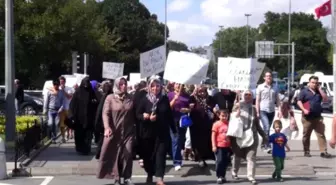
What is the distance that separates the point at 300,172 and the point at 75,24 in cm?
3332

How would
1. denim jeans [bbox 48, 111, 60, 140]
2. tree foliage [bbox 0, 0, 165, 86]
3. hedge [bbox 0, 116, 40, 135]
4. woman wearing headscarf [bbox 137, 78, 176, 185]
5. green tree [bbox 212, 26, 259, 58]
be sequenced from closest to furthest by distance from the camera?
woman wearing headscarf [bbox 137, 78, 176, 185] < hedge [bbox 0, 116, 40, 135] < denim jeans [bbox 48, 111, 60, 140] < tree foliage [bbox 0, 0, 165, 86] < green tree [bbox 212, 26, 259, 58]

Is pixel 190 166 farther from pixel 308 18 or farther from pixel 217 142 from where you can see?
pixel 308 18

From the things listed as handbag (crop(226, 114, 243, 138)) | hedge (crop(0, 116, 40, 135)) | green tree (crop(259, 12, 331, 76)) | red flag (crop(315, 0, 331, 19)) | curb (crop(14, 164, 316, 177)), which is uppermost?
green tree (crop(259, 12, 331, 76))

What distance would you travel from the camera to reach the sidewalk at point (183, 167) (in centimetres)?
1380

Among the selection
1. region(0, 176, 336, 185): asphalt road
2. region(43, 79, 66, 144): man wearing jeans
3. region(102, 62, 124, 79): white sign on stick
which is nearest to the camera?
region(0, 176, 336, 185): asphalt road

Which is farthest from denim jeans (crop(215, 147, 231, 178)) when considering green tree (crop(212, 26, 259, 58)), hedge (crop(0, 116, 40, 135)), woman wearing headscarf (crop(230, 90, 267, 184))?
green tree (crop(212, 26, 259, 58))

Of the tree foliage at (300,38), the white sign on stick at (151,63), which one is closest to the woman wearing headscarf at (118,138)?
the white sign on stick at (151,63)

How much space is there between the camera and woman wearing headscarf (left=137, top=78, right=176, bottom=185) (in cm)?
1215

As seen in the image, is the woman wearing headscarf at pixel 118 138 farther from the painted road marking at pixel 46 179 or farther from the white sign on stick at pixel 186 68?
the white sign on stick at pixel 186 68

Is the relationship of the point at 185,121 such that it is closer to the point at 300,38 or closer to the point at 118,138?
the point at 118,138

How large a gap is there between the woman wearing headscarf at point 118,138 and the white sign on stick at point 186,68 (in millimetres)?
1847

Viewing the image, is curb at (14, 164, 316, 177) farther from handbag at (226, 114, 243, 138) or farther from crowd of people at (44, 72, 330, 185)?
handbag at (226, 114, 243, 138)

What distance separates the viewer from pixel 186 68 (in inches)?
543

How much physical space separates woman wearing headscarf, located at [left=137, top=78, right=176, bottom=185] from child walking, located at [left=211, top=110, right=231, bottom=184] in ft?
2.93
